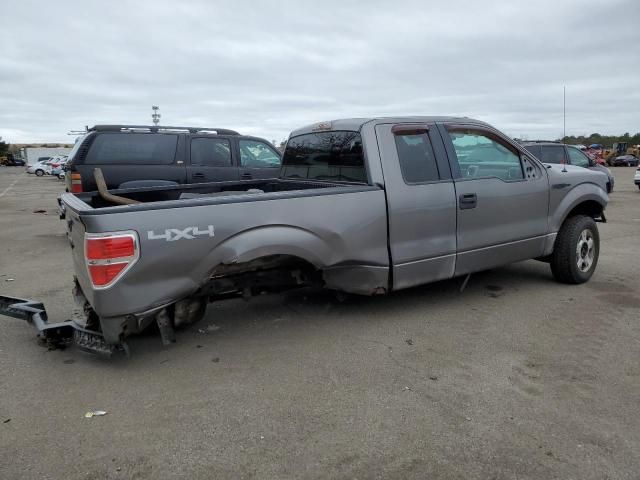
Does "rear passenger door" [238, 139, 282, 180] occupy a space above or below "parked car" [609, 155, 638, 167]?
below

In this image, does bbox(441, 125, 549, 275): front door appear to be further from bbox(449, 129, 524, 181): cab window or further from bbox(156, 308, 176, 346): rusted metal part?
bbox(156, 308, 176, 346): rusted metal part

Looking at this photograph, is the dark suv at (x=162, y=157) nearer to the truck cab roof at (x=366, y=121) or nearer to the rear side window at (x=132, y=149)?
the rear side window at (x=132, y=149)

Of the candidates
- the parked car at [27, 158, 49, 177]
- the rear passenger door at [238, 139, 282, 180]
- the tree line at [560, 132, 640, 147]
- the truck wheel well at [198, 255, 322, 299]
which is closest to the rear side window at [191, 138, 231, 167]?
the rear passenger door at [238, 139, 282, 180]

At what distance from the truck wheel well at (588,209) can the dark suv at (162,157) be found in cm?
434

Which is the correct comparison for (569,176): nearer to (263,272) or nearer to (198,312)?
(263,272)

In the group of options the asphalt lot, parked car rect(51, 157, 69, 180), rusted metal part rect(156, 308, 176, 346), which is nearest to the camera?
the asphalt lot

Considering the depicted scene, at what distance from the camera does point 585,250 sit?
19.0 ft

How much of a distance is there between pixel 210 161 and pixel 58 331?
5246 millimetres

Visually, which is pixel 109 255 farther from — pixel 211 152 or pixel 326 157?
pixel 211 152

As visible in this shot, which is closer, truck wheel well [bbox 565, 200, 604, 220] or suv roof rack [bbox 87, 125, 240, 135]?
truck wheel well [bbox 565, 200, 604, 220]

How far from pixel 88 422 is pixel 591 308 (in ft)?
14.4

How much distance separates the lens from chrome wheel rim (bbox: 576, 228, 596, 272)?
5.66 m

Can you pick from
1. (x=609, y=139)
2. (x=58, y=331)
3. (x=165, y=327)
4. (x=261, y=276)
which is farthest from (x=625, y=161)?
(x=58, y=331)

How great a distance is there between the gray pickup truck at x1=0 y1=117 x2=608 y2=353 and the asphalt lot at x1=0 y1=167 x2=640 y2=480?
1.24 feet
